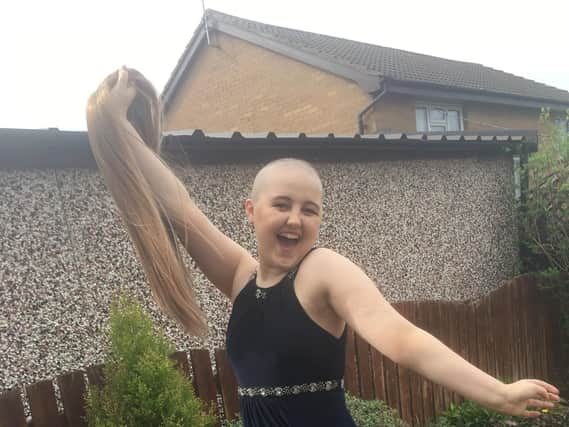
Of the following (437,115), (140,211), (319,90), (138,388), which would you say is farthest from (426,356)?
(437,115)

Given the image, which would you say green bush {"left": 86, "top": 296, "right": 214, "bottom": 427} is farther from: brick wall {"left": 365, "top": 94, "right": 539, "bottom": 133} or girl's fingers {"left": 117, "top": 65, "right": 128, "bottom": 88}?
brick wall {"left": 365, "top": 94, "right": 539, "bottom": 133}

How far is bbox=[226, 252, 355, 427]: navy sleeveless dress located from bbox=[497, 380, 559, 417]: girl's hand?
1.40 feet

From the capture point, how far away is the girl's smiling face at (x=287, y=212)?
4.25 feet

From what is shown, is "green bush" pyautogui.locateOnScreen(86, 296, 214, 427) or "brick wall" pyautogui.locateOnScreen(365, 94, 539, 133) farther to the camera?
"brick wall" pyautogui.locateOnScreen(365, 94, 539, 133)

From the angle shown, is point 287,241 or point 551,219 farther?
point 551,219

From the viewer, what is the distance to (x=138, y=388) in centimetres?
248

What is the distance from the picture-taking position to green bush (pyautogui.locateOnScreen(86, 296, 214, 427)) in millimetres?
2482

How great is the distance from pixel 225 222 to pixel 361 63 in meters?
8.44

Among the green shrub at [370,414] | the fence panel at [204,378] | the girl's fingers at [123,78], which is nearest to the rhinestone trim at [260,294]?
the girl's fingers at [123,78]

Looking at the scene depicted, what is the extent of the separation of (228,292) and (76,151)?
2.20 metres

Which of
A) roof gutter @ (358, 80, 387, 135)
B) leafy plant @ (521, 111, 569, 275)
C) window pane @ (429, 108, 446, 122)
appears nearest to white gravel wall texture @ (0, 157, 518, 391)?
leafy plant @ (521, 111, 569, 275)

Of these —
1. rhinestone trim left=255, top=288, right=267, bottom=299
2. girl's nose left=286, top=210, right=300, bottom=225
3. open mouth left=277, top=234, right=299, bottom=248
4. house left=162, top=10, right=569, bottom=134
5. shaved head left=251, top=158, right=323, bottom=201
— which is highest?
house left=162, top=10, right=569, bottom=134

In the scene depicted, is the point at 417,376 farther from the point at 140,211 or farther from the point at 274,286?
the point at 140,211

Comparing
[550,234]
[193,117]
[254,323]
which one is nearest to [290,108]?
[193,117]
